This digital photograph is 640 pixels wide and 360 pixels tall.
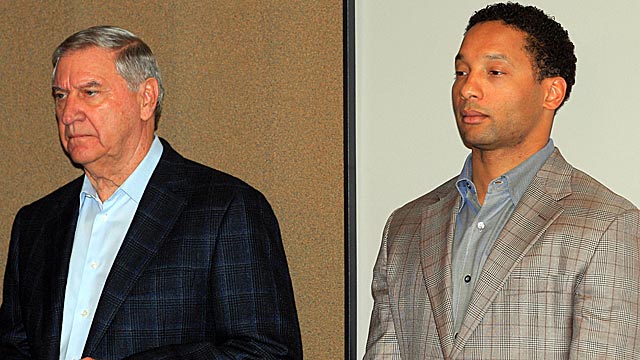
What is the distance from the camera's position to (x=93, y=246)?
2330 millimetres

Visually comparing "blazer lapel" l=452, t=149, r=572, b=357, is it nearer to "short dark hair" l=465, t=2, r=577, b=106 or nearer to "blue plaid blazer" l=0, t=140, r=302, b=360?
"short dark hair" l=465, t=2, r=577, b=106

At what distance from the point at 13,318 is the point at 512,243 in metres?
1.22

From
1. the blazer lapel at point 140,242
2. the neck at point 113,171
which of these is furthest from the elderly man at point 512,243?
the neck at point 113,171

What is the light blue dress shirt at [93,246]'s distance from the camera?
228 centimetres

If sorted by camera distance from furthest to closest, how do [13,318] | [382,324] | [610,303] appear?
1. [13,318]
2. [382,324]
3. [610,303]

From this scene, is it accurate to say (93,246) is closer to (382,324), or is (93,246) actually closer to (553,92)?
(382,324)

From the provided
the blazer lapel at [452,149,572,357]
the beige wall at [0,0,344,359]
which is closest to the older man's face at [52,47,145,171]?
the beige wall at [0,0,344,359]

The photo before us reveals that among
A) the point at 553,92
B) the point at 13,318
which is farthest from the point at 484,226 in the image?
the point at 13,318

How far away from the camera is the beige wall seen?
2.81 metres

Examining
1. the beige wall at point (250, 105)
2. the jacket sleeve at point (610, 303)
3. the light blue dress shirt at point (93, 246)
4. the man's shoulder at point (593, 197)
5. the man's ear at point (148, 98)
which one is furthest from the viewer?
the beige wall at point (250, 105)

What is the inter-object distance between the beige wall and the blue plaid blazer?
0.52 m

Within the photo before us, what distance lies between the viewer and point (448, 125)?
8.60 feet

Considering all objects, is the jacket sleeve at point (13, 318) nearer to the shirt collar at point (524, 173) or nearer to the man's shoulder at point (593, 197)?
the shirt collar at point (524, 173)

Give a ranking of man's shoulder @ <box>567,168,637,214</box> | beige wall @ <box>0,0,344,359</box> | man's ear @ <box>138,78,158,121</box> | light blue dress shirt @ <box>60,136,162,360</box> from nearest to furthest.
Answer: man's shoulder @ <box>567,168,637,214</box>
light blue dress shirt @ <box>60,136,162,360</box>
man's ear @ <box>138,78,158,121</box>
beige wall @ <box>0,0,344,359</box>
